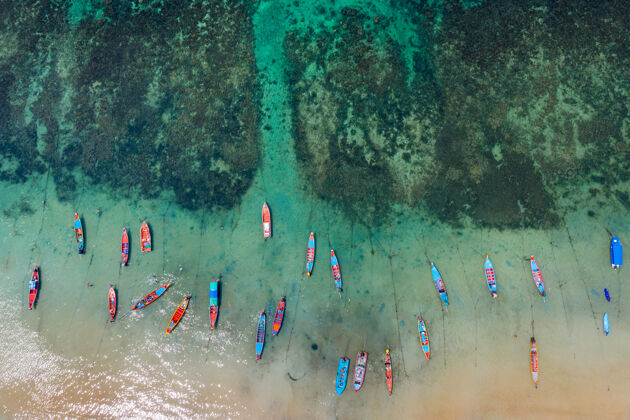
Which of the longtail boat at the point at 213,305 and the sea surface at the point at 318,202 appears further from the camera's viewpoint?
the longtail boat at the point at 213,305

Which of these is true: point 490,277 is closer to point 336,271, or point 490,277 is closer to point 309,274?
point 336,271

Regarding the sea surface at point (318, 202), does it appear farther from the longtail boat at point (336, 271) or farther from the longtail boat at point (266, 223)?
the longtail boat at point (266, 223)

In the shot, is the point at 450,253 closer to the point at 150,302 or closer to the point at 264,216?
the point at 264,216

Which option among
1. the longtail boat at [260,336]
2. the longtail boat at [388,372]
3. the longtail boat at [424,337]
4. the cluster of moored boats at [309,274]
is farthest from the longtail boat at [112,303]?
the longtail boat at [424,337]

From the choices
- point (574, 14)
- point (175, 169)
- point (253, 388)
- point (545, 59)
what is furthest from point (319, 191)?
point (574, 14)

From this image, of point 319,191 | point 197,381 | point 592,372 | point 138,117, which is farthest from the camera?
point 138,117

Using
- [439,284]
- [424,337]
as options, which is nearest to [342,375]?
[424,337]
